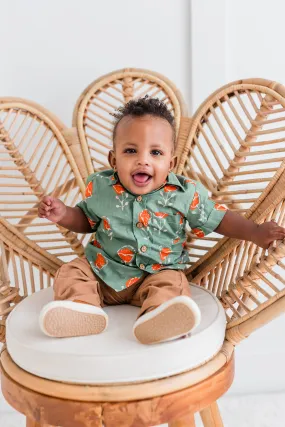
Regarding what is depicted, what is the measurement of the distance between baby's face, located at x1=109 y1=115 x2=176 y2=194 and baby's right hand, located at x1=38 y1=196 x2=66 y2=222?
6.0 inches

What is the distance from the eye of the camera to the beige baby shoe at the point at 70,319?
0.99 meters

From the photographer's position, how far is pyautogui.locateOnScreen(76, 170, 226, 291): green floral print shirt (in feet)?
4.07

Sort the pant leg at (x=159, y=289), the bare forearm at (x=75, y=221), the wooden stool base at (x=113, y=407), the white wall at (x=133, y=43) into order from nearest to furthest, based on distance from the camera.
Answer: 1. the wooden stool base at (x=113, y=407)
2. the pant leg at (x=159, y=289)
3. the bare forearm at (x=75, y=221)
4. the white wall at (x=133, y=43)

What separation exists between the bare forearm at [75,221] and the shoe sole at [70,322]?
1.07ft

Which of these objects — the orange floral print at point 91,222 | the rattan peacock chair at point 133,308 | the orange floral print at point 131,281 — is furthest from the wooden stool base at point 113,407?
the orange floral print at point 91,222

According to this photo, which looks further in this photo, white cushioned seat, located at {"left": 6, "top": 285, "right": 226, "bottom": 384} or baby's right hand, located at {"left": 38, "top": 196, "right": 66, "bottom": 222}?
baby's right hand, located at {"left": 38, "top": 196, "right": 66, "bottom": 222}

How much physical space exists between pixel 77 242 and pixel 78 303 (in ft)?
1.62

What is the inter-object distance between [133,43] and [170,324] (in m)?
0.98

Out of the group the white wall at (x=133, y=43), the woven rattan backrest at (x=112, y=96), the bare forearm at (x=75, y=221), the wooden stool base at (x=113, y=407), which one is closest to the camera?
Answer: the wooden stool base at (x=113, y=407)

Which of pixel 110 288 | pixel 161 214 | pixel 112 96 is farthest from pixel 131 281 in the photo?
pixel 112 96

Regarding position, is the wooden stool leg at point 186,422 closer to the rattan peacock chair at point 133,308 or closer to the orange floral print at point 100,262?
the rattan peacock chair at point 133,308

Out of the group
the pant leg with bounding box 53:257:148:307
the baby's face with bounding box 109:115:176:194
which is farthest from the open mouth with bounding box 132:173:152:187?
the pant leg with bounding box 53:257:148:307

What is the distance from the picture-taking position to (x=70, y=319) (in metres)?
1.00

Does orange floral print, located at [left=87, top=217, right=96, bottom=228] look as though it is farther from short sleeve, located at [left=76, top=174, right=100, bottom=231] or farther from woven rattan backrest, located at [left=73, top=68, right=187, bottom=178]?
woven rattan backrest, located at [left=73, top=68, right=187, bottom=178]
